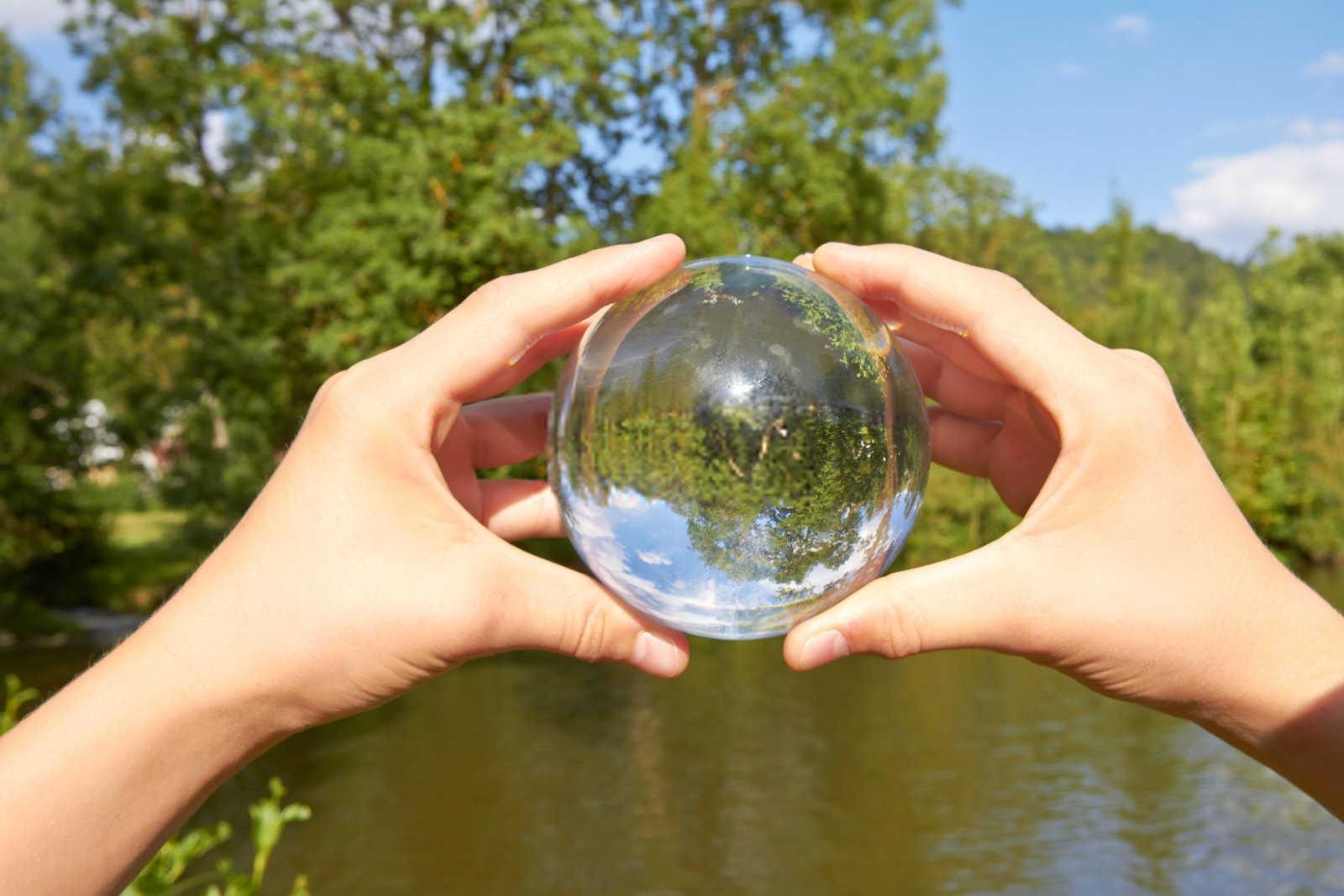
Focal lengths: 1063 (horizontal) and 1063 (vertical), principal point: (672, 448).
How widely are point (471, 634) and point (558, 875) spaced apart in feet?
31.0

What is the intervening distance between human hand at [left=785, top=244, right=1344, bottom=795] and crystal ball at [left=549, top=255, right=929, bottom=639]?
177 mm

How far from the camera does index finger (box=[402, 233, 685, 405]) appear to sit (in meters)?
2.05

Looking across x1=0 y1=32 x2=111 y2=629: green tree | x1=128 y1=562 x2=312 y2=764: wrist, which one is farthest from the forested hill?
x1=128 y1=562 x2=312 y2=764: wrist

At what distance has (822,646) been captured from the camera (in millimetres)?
2133

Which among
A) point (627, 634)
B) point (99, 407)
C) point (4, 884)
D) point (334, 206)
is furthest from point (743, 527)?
point (99, 407)

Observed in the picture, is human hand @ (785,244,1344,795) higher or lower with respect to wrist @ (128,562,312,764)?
higher

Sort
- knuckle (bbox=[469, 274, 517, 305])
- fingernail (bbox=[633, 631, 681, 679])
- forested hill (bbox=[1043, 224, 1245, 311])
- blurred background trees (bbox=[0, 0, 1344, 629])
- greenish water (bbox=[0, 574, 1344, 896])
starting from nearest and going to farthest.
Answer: knuckle (bbox=[469, 274, 517, 305]) → fingernail (bbox=[633, 631, 681, 679]) → greenish water (bbox=[0, 574, 1344, 896]) → blurred background trees (bbox=[0, 0, 1344, 629]) → forested hill (bbox=[1043, 224, 1245, 311])

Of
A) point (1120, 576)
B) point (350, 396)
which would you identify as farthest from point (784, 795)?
point (350, 396)

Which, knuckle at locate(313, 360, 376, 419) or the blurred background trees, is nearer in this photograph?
knuckle at locate(313, 360, 376, 419)

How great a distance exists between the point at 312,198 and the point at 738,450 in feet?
60.7

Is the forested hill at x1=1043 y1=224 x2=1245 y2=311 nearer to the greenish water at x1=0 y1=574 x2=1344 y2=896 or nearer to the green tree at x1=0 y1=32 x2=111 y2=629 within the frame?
the greenish water at x1=0 y1=574 x2=1344 y2=896

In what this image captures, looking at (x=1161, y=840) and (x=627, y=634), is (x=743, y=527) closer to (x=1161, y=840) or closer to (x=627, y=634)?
(x=627, y=634)

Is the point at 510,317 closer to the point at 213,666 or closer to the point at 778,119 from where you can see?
the point at 213,666

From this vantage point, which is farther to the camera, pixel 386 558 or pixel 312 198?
pixel 312 198
